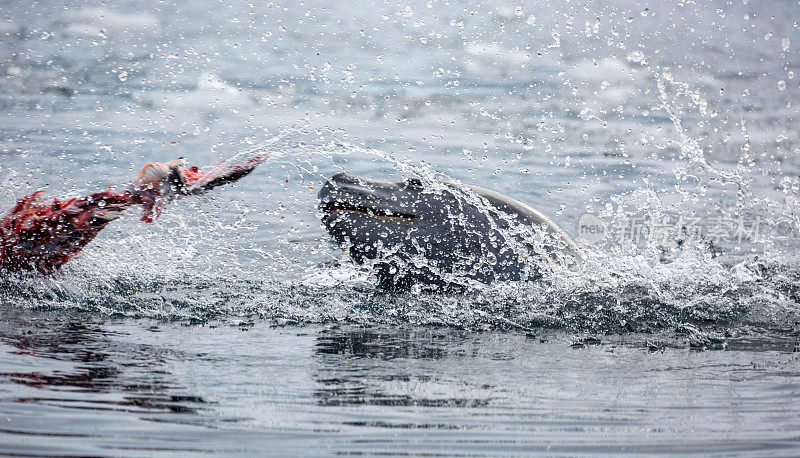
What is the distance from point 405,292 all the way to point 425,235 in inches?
16.1

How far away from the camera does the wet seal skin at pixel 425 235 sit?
20.1 ft

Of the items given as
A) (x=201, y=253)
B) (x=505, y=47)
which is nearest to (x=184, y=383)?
(x=201, y=253)

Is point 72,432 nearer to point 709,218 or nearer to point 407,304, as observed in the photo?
point 407,304

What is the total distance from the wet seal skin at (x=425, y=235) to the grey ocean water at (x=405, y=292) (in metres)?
0.16

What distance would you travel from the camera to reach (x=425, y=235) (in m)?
6.14

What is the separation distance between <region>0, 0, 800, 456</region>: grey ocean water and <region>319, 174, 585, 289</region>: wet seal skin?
0.16 m

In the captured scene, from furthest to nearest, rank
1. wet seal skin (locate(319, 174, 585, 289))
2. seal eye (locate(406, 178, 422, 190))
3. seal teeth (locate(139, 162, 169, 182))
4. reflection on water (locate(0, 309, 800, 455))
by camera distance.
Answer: seal eye (locate(406, 178, 422, 190)), wet seal skin (locate(319, 174, 585, 289)), seal teeth (locate(139, 162, 169, 182)), reflection on water (locate(0, 309, 800, 455))

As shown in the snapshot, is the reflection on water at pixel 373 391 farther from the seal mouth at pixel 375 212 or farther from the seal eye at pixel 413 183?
the seal eye at pixel 413 183

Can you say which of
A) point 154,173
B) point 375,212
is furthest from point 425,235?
point 154,173

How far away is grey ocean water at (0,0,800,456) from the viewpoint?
137 inches

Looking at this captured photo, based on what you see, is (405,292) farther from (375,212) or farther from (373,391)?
(373,391)

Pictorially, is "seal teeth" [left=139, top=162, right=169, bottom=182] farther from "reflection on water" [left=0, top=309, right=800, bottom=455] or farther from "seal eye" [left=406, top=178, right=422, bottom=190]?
"seal eye" [left=406, top=178, right=422, bottom=190]

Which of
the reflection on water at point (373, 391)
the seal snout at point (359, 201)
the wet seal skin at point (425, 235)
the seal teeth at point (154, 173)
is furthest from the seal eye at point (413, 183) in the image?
the seal teeth at point (154, 173)

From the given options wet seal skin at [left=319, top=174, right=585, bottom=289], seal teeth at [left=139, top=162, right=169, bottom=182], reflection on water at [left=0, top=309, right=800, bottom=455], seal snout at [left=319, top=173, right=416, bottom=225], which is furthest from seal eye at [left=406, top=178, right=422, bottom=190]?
seal teeth at [left=139, top=162, right=169, bottom=182]
